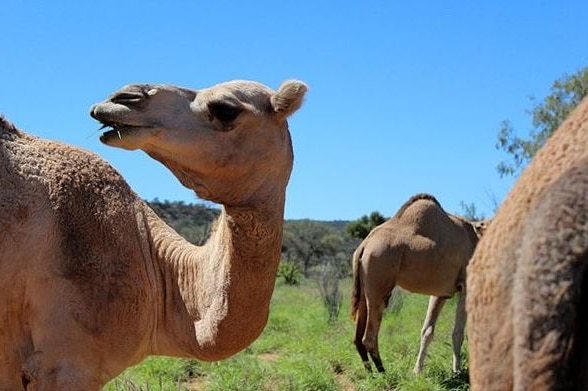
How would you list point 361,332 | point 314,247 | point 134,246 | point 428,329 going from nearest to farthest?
1. point 134,246
2. point 361,332
3. point 428,329
4. point 314,247

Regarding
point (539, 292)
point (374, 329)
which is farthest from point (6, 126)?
point (374, 329)

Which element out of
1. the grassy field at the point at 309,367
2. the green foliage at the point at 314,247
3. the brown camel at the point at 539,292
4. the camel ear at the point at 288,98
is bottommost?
the grassy field at the point at 309,367

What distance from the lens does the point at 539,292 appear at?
5.10ft

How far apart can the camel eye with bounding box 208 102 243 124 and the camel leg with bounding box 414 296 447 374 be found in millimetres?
7142

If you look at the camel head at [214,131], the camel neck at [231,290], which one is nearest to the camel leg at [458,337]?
the camel neck at [231,290]

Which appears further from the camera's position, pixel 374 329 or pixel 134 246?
pixel 374 329

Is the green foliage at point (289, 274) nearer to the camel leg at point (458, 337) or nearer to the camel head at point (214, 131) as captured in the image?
the camel leg at point (458, 337)

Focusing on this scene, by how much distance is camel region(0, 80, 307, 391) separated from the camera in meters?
4.43

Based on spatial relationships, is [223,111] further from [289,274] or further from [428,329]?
[289,274]

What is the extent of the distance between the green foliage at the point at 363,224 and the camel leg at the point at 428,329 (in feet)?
110

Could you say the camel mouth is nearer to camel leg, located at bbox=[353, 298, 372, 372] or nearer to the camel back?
the camel back

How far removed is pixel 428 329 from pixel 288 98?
7892 millimetres

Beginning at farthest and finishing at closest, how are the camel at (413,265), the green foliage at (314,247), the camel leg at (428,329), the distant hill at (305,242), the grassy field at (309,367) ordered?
the green foliage at (314,247) < the distant hill at (305,242) < the camel at (413,265) < the camel leg at (428,329) < the grassy field at (309,367)

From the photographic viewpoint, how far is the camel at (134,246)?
14.5ft
